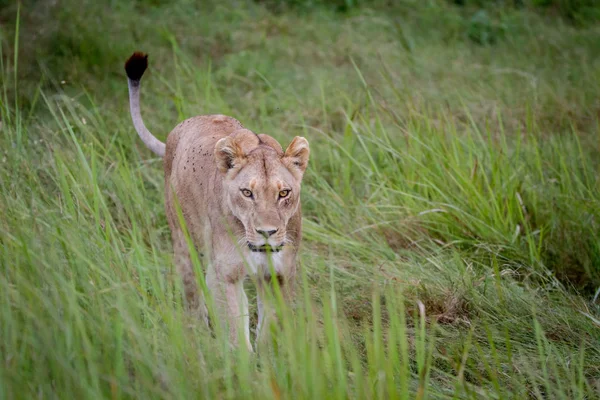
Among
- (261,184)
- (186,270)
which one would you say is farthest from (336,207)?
(261,184)

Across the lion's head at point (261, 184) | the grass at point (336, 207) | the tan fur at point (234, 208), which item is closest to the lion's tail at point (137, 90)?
the grass at point (336, 207)

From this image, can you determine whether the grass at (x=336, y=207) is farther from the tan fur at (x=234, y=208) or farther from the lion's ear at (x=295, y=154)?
the lion's ear at (x=295, y=154)

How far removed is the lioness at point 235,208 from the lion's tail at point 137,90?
3cm

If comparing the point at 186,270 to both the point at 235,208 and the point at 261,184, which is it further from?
A: the point at 261,184

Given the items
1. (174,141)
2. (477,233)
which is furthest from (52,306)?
(477,233)

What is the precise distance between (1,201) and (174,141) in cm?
131

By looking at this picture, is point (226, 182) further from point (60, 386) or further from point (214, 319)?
point (60, 386)

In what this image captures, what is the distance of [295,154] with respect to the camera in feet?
11.4

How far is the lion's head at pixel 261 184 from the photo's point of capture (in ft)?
10.5

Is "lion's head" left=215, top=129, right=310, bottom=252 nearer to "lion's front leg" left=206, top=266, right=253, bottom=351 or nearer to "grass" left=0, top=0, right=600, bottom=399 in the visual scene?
"lion's front leg" left=206, top=266, right=253, bottom=351

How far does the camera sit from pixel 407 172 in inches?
195

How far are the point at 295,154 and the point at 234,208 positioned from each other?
37 cm

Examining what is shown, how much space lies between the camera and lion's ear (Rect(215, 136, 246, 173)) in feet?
11.2

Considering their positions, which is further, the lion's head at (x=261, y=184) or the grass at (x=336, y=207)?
the lion's head at (x=261, y=184)
